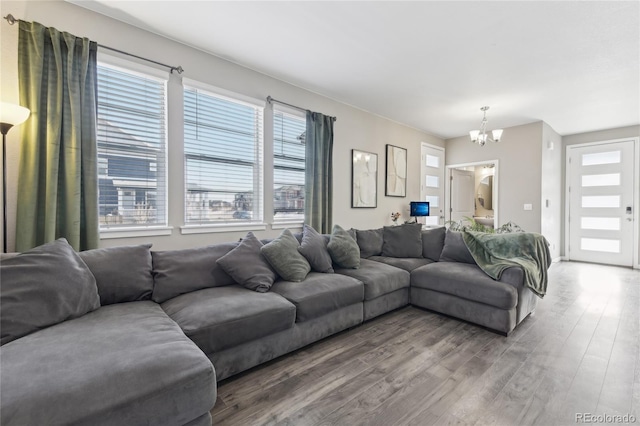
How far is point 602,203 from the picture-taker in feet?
18.5

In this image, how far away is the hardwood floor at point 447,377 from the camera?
1579mm

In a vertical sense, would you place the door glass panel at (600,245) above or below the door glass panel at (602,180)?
below

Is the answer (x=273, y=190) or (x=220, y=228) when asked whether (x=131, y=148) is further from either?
(x=273, y=190)

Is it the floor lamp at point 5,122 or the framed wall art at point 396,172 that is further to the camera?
the framed wall art at point 396,172

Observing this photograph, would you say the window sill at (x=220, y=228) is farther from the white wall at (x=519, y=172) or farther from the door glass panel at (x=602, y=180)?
the door glass panel at (x=602, y=180)

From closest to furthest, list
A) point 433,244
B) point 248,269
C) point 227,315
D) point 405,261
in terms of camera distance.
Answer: point 227,315 < point 248,269 < point 405,261 < point 433,244

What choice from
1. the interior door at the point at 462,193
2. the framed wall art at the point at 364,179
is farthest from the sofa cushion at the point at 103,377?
the interior door at the point at 462,193

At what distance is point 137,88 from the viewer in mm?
2662

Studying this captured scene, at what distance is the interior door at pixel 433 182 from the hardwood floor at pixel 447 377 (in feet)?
11.6

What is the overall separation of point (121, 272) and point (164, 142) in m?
1.41

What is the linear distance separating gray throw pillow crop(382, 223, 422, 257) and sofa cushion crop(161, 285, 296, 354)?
217cm

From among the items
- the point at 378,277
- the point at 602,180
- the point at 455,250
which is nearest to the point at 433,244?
the point at 455,250

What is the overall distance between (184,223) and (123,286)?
3.43 ft

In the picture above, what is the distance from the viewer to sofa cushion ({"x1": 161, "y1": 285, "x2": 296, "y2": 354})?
1.74m
